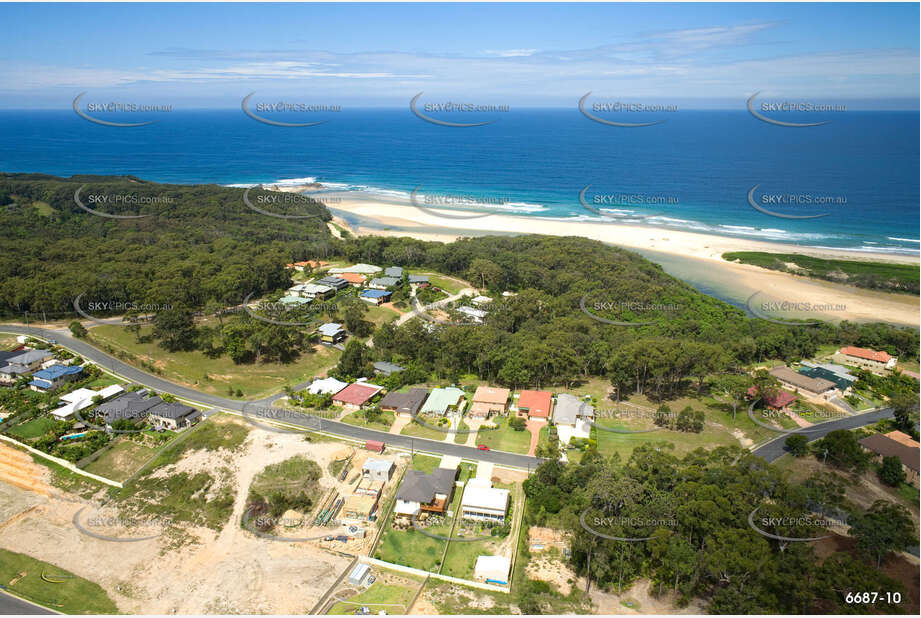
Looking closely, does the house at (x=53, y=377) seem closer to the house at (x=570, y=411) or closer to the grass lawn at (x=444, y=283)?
the house at (x=570, y=411)

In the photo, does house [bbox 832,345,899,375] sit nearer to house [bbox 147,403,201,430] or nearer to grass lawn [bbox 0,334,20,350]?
house [bbox 147,403,201,430]

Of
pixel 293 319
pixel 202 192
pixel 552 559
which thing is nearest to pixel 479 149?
pixel 202 192

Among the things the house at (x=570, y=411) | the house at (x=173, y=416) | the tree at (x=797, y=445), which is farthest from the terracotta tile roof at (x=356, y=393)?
the tree at (x=797, y=445)

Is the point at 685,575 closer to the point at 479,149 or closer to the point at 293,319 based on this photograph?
the point at 293,319

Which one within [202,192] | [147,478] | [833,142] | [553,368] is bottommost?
[147,478]

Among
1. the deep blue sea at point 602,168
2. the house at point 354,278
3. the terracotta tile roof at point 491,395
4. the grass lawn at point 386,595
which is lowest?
the grass lawn at point 386,595

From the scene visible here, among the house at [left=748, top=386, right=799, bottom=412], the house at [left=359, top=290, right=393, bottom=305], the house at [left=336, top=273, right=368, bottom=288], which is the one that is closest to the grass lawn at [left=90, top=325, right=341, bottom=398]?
the house at [left=359, top=290, right=393, bottom=305]
